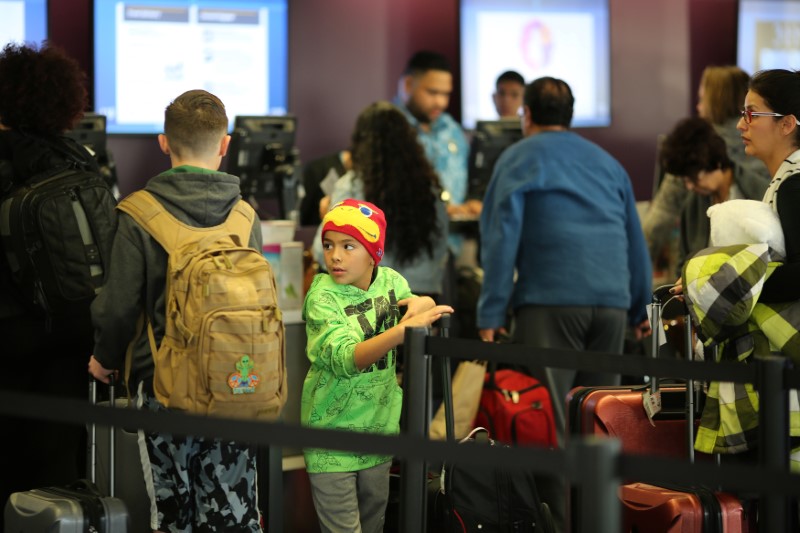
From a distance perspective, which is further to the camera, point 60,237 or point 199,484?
point 60,237

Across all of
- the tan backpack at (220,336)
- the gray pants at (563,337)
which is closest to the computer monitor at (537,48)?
the gray pants at (563,337)

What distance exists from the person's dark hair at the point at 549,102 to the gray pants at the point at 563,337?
→ 2.19ft

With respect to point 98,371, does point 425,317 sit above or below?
above

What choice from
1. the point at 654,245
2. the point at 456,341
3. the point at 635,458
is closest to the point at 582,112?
the point at 654,245

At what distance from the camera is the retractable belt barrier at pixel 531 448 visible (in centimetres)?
184

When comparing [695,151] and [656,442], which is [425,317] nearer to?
[656,442]

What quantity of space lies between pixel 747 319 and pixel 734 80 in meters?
2.58

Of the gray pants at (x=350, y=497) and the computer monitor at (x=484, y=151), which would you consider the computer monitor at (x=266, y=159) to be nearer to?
the computer monitor at (x=484, y=151)

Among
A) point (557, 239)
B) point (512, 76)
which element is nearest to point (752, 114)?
point (557, 239)

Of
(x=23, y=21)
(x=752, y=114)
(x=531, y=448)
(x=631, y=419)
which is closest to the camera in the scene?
(x=531, y=448)

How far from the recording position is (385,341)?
2.79m

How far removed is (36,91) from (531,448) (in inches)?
84.9

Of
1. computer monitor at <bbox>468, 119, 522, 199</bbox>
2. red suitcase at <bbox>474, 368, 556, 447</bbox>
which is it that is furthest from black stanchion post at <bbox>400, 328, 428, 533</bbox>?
computer monitor at <bbox>468, 119, 522, 199</bbox>

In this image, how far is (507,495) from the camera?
2963 mm
